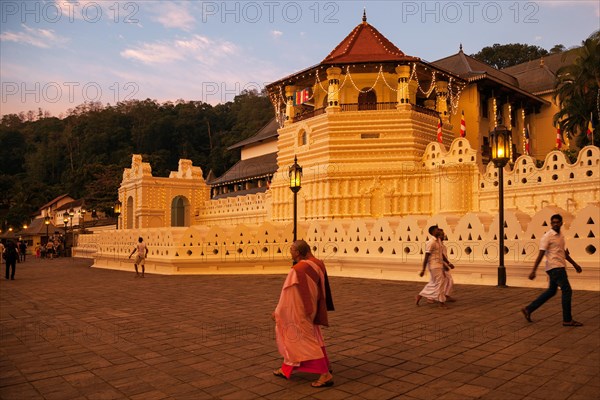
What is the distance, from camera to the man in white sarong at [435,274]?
901 cm

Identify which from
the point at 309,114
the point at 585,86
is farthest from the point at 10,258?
the point at 585,86

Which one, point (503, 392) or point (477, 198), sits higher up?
point (477, 198)

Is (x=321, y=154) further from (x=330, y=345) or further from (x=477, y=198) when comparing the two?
(x=330, y=345)

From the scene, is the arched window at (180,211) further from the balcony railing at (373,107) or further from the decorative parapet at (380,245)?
the decorative parapet at (380,245)

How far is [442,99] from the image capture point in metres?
28.2

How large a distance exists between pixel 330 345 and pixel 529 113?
34397 mm

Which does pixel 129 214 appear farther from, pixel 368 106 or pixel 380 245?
pixel 380 245

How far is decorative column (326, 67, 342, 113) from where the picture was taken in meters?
25.7

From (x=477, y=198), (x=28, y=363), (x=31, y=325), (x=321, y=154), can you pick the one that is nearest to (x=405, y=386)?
(x=28, y=363)

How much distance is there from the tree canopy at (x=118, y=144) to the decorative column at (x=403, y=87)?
45.1 meters

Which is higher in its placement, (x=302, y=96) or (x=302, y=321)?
(x=302, y=96)

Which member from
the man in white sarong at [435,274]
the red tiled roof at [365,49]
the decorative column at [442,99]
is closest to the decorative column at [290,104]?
the red tiled roof at [365,49]

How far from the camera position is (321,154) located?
85.6 ft

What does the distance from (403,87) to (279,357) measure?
21964 millimetres
